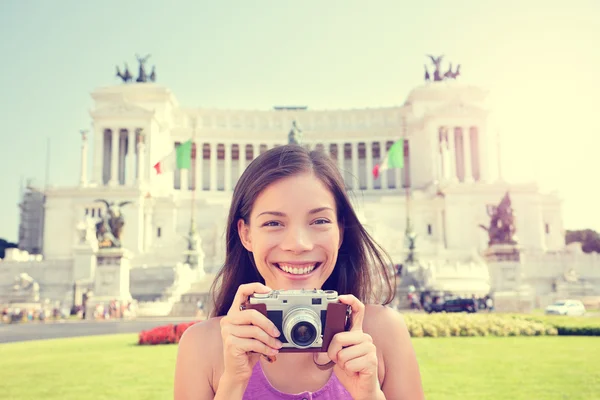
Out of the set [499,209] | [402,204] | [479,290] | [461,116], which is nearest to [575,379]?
[499,209]

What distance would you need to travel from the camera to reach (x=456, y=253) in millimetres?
58875

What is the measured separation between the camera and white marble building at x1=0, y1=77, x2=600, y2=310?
6288 centimetres

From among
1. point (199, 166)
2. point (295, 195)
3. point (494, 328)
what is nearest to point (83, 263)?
point (199, 166)

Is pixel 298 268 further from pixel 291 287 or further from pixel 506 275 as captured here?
pixel 506 275

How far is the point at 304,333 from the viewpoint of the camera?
271cm

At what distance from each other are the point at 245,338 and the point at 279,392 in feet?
1.43

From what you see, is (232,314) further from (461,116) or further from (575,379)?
(461,116)

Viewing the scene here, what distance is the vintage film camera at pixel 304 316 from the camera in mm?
2703

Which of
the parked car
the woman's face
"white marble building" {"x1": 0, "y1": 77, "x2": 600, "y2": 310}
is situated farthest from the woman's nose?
"white marble building" {"x1": 0, "y1": 77, "x2": 600, "y2": 310}

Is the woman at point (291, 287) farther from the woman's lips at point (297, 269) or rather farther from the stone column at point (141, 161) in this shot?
the stone column at point (141, 161)

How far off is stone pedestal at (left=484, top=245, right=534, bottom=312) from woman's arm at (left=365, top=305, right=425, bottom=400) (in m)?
32.4

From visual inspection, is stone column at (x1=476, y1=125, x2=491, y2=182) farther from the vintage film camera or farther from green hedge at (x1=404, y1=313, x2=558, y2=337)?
the vintage film camera

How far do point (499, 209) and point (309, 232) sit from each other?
34.5 m

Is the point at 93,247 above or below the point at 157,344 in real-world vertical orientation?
above
